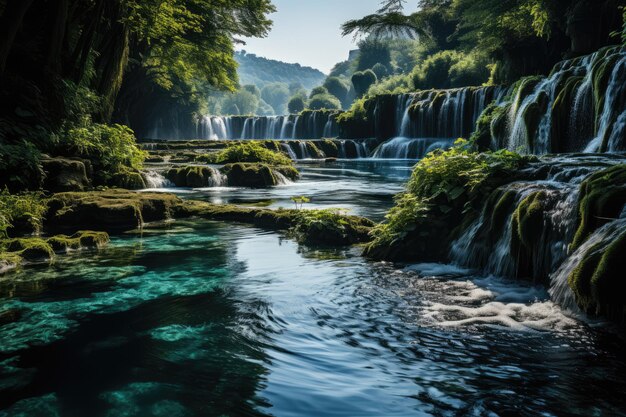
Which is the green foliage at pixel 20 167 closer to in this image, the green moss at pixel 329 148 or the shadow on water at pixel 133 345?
the shadow on water at pixel 133 345

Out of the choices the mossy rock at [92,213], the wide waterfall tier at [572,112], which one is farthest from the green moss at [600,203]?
the mossy rock at [92,213]

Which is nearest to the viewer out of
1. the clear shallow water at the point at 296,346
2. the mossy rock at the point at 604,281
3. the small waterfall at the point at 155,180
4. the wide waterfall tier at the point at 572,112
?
the clear shallow water at the point at 296,346

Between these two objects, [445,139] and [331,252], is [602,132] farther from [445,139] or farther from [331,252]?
[445,139]

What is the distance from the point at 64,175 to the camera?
12.3m

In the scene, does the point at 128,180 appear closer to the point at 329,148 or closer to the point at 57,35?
the point at 57,35

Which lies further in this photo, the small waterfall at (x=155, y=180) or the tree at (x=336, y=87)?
the tree at (x=336, y=87)

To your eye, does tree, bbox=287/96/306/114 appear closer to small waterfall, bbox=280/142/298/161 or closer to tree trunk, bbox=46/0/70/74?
small waterfall, bbox=280/142/298/161

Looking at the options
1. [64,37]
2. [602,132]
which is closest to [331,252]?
[602,132]

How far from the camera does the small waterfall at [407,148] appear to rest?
35.7m

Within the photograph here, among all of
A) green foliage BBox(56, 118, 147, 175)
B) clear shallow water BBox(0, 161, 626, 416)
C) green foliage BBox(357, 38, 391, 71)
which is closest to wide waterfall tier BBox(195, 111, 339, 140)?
green foliage BBox(56, 118, 147, 175)

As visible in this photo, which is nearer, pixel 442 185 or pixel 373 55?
pixel 442 185

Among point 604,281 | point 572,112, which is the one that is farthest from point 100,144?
point 604,281

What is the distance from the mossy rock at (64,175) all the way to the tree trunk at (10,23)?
99.5 inches

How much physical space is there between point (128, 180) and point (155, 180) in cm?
257
